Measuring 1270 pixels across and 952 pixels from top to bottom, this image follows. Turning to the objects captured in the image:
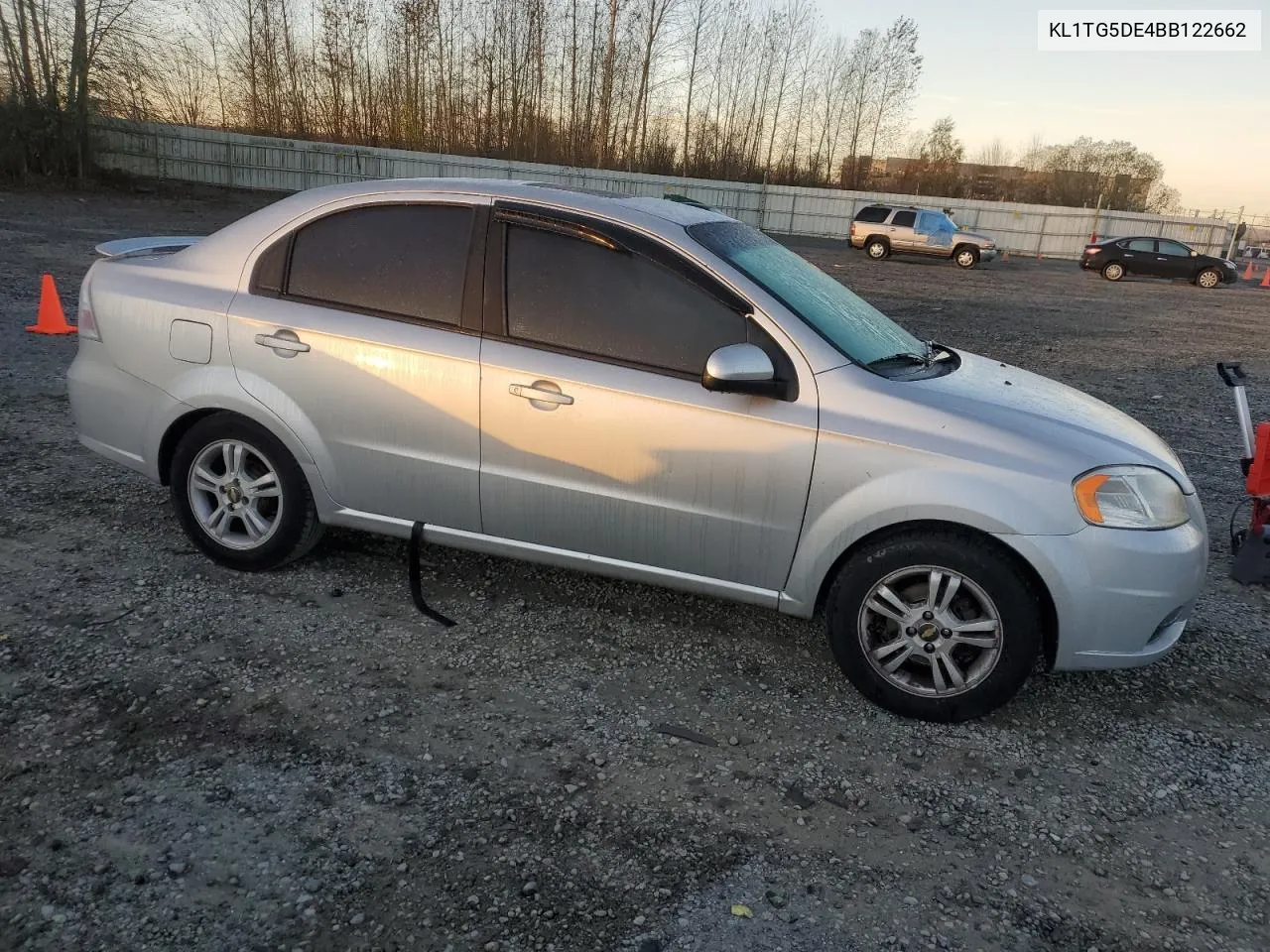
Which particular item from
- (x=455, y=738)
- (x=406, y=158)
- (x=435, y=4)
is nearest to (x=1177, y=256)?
(x=406, y=158)

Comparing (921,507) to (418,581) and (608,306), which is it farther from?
(418,581)

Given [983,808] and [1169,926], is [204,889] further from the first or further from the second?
[1169,926]

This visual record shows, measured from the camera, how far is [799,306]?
3.61 m

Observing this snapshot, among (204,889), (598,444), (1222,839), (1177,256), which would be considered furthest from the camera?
(1177,256)

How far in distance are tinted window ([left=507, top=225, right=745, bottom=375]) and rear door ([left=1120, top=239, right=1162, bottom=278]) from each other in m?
29.0

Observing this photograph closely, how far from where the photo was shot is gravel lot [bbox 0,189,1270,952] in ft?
7.93

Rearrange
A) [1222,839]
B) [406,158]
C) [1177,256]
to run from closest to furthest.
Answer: [1222,839], [1177,256], [406,158]

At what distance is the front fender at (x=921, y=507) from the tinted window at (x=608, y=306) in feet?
2.20

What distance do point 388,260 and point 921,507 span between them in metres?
2.39

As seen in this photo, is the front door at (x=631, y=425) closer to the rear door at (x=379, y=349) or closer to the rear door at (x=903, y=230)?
the rear door at (x=379, y=349)

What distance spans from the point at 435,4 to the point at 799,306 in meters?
50.4

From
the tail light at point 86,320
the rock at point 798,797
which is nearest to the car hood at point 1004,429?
the rock at point 798,797

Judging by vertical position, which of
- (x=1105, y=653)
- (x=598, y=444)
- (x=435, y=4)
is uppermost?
(x=435, y=4)

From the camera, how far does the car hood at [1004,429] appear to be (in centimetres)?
320
